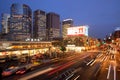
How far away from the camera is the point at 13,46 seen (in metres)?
79.6

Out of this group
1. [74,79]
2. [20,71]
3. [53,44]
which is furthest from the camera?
[53,44]

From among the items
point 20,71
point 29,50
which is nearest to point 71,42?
point 29,50

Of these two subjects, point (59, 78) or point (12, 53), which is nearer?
point (59, 78)

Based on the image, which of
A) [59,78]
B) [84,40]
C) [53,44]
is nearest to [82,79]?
[59,78]

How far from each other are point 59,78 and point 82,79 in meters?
3.92

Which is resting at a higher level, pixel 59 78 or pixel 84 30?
pixel 84 30

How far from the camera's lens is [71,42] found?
443ft

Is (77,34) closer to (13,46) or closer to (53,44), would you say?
(53,44)

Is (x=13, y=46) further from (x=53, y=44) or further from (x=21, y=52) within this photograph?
(x=53, y=44)

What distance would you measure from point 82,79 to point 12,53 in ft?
167

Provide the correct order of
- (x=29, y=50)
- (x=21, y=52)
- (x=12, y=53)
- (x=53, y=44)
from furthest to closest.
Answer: (x=53, y=44)
(x=29, y=50)
(x=21, y=52)
(x=12, y=53)

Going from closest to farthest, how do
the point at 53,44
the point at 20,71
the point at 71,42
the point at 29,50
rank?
the point at 20,71
the point at 29,50
the point at 53,44
the point at 71,42

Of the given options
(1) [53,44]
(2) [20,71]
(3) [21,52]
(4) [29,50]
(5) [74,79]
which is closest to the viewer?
(5) [74,79]

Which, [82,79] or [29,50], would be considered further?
[29,50]
